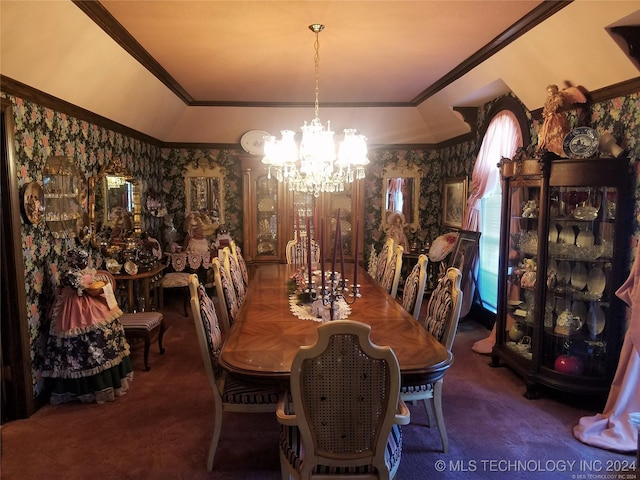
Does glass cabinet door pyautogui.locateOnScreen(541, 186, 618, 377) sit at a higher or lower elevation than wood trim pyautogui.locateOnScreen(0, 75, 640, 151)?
lower

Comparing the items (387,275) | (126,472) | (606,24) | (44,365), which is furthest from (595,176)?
(44,365)

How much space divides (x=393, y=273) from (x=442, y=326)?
121 cm

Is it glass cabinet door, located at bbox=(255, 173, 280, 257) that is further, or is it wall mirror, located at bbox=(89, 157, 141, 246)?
glass cabinet door, located at bbox=(255, 173, 280, 257)

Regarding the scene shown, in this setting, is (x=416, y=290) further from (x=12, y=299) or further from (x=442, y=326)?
(x=12, y=299)

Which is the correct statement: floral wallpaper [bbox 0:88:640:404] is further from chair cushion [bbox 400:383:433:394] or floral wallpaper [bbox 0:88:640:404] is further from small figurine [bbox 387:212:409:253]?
chair cushion [bbox 400:383:433:394]

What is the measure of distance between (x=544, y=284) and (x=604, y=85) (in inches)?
53.2

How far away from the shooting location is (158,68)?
12.3 ft

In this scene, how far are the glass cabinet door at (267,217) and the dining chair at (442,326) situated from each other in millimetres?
3584

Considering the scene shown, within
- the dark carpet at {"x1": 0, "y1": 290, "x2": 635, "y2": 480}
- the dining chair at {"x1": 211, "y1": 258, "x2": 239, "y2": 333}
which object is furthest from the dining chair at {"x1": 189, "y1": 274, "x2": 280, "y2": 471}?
the dining chair at {"x1": 211, "y1": 258, "x2": 239, "y2": 333}

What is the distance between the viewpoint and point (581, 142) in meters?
2.88

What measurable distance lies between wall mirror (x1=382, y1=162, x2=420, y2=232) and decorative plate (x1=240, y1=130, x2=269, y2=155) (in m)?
1.72

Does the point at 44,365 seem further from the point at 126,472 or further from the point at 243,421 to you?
the point at 243,421

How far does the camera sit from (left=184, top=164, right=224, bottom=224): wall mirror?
19.6ft

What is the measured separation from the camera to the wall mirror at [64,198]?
3.04 meters
